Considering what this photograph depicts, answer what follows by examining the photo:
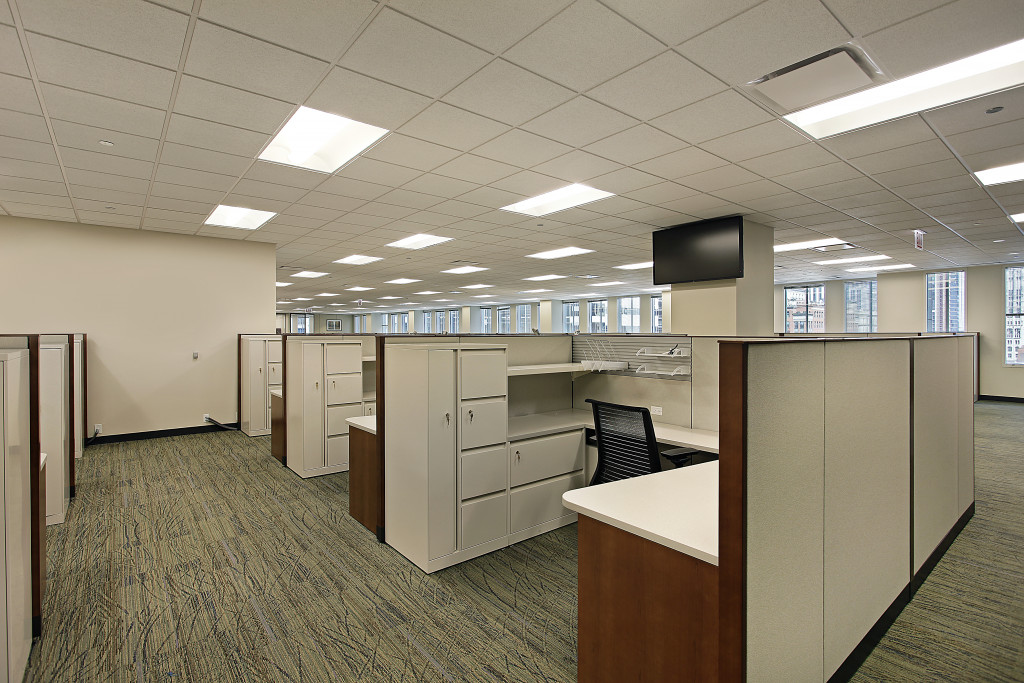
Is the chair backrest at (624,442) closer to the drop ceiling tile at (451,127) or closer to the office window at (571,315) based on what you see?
the drop ceiling tile at (451,127)

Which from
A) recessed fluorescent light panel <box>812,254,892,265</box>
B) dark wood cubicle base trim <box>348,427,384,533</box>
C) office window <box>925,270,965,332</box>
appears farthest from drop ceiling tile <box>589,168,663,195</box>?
office window <box>925,270,965,332</box>

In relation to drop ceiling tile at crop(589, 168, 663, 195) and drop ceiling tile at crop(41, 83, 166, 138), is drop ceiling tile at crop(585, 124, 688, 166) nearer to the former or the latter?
drop ceiling tile at crop(589, 168, 663, 195)

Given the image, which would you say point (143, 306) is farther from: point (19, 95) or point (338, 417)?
point (19, 95)

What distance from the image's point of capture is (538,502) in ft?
10.4

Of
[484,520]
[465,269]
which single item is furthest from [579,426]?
[465,269]

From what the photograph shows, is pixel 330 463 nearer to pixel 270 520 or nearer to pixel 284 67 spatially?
pixel 270 520

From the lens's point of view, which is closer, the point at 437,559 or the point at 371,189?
the point at 437,559

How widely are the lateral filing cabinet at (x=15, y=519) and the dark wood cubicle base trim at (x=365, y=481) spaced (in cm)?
160

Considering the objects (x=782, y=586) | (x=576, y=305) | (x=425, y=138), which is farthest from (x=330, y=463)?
(x=576, y=305)

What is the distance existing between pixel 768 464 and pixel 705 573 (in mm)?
343

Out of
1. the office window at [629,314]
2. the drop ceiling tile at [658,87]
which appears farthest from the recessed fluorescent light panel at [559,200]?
the office window at [629,314]

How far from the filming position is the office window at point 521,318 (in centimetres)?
1797

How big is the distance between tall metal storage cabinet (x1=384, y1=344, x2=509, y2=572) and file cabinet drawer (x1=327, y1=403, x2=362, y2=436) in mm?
1674

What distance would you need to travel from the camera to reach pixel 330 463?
4.53 m
